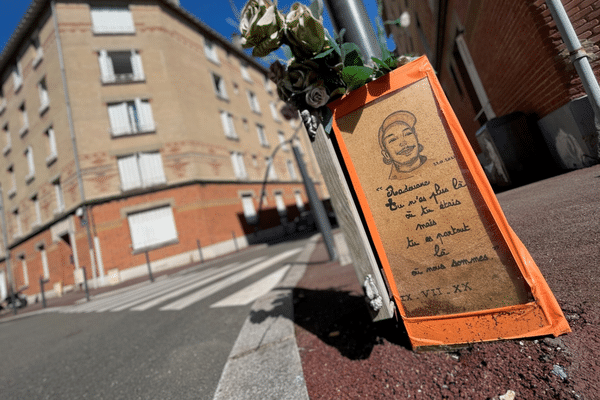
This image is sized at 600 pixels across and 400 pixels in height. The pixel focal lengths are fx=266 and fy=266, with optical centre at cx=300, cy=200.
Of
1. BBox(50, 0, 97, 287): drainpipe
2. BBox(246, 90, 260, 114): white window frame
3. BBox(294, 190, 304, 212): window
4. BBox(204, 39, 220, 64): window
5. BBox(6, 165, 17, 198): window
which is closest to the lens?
BBox(50, 0, 97, 287): drainpipe

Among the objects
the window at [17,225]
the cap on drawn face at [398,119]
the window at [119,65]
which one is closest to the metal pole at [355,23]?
the cap on drawn face at [398,119]

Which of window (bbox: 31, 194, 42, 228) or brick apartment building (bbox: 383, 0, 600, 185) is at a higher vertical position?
window (bbox: 31, 194, 42, 228)

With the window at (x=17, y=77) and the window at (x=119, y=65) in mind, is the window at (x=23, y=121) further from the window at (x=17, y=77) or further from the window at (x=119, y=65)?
the window at (x=119, y=65)

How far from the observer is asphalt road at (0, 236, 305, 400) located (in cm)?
185

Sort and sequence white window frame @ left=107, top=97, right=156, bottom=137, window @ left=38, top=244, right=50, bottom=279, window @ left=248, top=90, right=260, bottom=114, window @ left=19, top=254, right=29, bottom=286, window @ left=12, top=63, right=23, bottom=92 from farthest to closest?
window @ left=248, top=90, right=260, bottom=114
window @ left=19, top=254, right=29, bottom=286
window @ left=12, top=63, right=23, bottom=92
window @ left=38, top=244, right=50, bottom=279
white window frame @ left=107, top=97, right=156, bottom=137

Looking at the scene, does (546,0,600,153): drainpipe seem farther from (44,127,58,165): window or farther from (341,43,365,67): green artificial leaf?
(44,127,58,165): window

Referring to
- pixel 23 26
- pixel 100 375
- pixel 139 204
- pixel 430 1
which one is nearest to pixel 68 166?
pixel 139 204

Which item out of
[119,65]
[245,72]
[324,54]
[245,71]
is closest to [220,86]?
[245,72]

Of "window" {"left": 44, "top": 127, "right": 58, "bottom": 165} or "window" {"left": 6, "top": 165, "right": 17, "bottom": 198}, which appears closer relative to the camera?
"window" {"left": 44, "top": 127, "right": 58, "bottom": 165}

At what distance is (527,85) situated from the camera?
3666mm

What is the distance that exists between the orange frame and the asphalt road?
1.30 m

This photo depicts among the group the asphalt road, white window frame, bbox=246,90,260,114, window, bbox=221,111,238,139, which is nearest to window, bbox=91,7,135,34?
window, bbox=221,111,238,139

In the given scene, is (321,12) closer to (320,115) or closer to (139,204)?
(320,115)

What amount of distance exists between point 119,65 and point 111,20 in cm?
227
